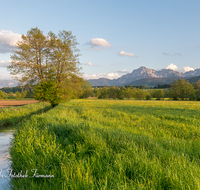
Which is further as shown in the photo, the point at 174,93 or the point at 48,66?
the point at 174,93

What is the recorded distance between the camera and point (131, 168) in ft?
11.4

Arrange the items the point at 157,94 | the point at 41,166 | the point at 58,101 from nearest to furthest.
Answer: the point at 41,166 → the point at 58,101 → the point at 157,94

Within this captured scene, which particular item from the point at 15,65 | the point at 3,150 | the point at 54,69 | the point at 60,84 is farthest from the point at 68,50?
the point at 3,150

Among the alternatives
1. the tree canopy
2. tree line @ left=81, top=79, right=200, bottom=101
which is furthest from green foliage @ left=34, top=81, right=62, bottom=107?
tree line @ left=81, top=79, right=200, bottom=101

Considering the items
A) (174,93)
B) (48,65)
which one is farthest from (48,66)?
(174,93)

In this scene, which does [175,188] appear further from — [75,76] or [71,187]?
[75,76]

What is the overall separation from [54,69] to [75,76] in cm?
569

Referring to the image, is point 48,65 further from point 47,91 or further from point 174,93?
point 174,93

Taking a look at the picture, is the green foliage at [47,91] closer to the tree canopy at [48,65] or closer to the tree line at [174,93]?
the tree canopy at [48,65]

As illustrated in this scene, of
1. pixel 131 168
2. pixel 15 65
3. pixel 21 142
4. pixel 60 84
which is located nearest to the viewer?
pixel 131 168

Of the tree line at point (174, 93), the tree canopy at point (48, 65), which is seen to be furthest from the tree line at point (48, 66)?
the tree line at point (174, 93)

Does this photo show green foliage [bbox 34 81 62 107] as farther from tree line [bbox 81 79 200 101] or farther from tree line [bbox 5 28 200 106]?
tree line [bbox 81 79 200 101]

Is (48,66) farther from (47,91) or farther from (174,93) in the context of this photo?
(174,93)

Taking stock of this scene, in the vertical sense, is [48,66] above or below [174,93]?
above
